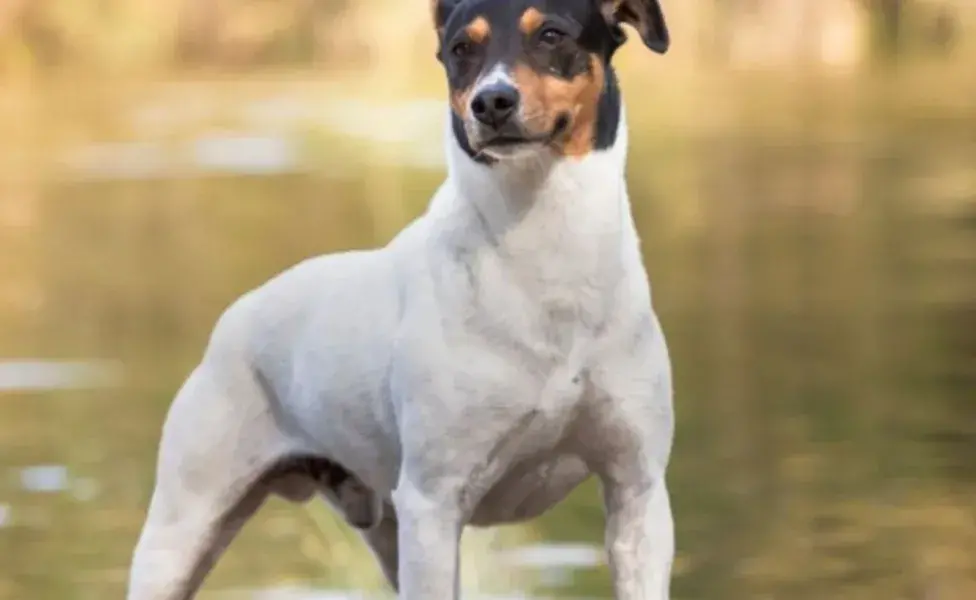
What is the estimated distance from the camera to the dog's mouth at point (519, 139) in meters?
1.16

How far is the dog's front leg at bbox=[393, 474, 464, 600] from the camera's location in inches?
48.6

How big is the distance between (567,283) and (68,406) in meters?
1.12

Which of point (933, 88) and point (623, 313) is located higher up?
point (933, 88)

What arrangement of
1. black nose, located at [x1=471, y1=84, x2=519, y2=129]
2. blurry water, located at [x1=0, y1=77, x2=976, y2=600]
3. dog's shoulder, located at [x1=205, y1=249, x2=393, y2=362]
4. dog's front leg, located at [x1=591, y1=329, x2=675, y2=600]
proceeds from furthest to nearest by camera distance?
blurry water, located at [x1=0, y1=77, x2=976, y2=600]
dog's shoulder, located at [x1=205, y1=249, x2=393, y2=362]
dog's front leg, located at [x1=591, y1=329, x2=675, y2=600]
black nose, located at [x1=471, y1=84, x2=519, y2=129]

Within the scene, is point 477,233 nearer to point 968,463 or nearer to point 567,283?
point 567,283

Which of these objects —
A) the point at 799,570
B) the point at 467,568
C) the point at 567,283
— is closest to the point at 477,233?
the point at 567,283

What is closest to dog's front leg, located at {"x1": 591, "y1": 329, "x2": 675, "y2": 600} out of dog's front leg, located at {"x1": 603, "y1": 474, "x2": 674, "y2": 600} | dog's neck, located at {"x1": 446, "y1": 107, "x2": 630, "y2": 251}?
dog's front leg, located at {"x1": 603, "y1": 474, "x2": 674, "y2": 600}

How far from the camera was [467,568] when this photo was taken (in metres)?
1.94

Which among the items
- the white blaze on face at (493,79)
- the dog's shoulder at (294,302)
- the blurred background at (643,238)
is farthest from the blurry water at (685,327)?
the white blaze on face at (493,79)

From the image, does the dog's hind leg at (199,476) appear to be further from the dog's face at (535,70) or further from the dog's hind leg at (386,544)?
the dog's face at (535,70)

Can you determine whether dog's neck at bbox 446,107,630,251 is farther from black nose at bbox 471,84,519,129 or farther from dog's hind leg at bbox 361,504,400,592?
dog's hind leg at bbox 361,504,400,592

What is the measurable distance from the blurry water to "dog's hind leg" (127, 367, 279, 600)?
1.79 feet

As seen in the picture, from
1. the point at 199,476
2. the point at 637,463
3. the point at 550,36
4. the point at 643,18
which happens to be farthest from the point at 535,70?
the point at 199,476

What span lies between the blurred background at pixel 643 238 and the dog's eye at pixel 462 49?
79 centimetres
